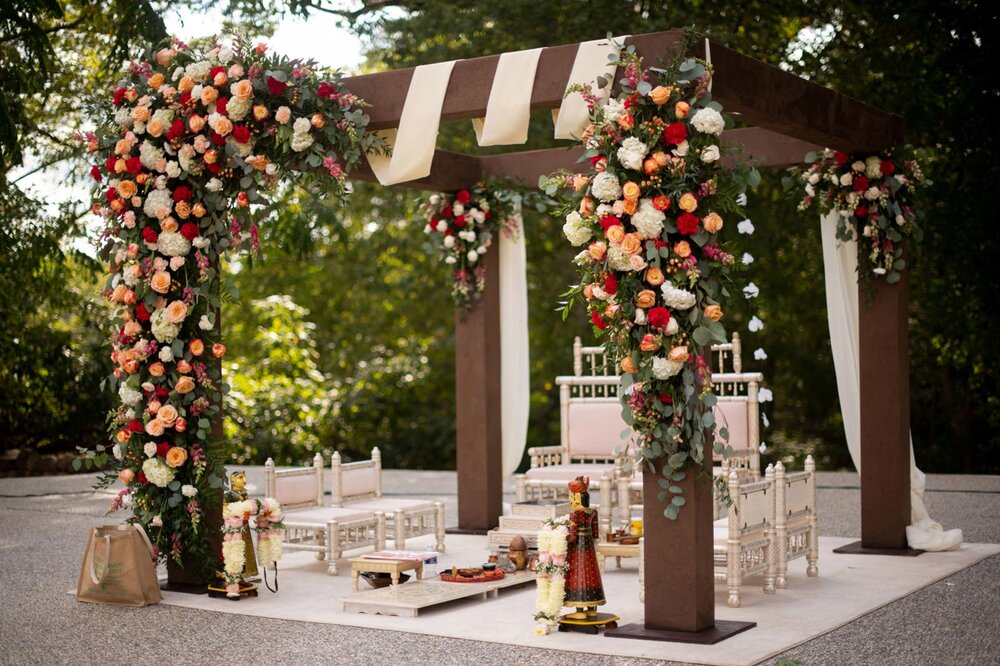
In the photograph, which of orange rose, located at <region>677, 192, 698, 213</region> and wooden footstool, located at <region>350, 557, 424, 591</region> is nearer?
orange rose, located at <region>677, 192, 698, 213</region>

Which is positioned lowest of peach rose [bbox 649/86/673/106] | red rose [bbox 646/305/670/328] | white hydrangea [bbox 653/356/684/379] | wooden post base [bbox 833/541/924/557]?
wooden post base [bbox 833/541/924/557]

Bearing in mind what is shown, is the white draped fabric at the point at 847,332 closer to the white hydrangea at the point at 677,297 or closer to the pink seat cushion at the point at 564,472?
the pink seat cushion at the point at 564,472

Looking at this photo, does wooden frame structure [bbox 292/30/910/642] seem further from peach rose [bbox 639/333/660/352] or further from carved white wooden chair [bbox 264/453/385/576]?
carved white wooden chair [bbox 264/453/385/576]

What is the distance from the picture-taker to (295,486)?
7.82 meters

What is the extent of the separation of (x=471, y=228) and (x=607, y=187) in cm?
392

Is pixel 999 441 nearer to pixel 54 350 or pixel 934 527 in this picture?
pixel 934 527

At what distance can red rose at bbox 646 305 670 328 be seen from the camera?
5328 millimetres

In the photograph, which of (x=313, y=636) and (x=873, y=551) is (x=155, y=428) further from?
(x=873, y=551)

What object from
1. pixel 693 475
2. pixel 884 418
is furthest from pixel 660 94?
pixel 884 418

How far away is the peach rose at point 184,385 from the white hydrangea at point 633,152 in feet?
9.00

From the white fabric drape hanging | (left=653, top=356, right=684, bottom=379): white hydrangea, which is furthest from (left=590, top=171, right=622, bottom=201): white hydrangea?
the white fabric drape hanging

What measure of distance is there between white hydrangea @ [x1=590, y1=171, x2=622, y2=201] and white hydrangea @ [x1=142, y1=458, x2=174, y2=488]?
2.89 m

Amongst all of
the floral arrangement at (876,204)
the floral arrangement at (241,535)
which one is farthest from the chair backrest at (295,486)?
the floral arrangement at (876,204)

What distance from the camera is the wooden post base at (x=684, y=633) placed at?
17.6 feet
